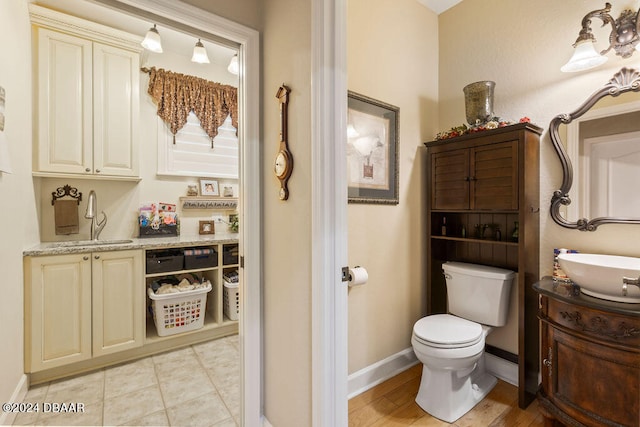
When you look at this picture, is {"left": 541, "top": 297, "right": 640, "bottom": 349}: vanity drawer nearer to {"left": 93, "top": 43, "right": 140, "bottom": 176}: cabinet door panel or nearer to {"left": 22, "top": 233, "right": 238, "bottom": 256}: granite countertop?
{"left": 22, "top": 233, "right": 238, "bottom": 256}: granite countertop

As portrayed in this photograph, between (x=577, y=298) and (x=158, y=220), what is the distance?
10.8 feet

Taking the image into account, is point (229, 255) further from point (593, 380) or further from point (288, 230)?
point (593, 380)

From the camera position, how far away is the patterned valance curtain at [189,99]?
292cm

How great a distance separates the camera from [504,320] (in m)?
2.01

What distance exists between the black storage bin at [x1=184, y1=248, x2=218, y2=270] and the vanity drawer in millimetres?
2623

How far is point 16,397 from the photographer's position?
179cm

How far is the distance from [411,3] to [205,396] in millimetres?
3330

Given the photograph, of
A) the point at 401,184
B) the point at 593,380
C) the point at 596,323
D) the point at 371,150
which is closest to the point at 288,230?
the point at 371,150

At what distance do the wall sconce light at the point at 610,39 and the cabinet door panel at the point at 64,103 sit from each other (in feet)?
11.5

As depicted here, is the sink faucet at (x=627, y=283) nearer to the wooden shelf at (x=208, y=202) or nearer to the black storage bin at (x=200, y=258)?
the black storage bin at (x=200, y=258)

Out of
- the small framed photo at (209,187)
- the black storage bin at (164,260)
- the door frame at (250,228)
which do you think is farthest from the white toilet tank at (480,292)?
the small framed photo at (209,187)

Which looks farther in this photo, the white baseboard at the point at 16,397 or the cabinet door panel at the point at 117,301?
the cabinet door panel at the point at 117,301

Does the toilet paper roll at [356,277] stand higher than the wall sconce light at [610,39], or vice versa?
the wall sconce light at [610,39]

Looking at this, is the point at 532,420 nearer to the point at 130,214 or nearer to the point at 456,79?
the point at 456,79
